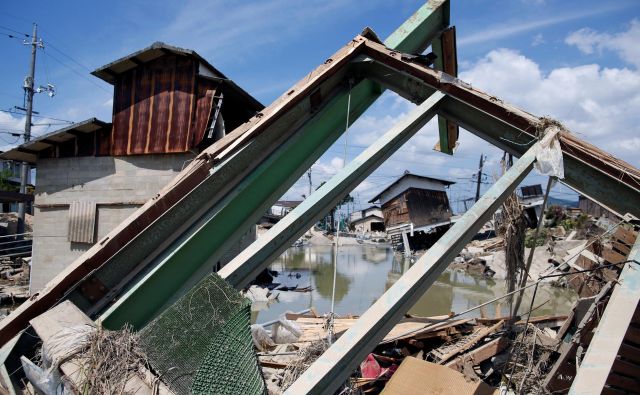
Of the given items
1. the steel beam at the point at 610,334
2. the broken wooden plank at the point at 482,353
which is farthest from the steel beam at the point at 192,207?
the broken wooden plank at the point at 482,353

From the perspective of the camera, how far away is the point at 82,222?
1134cm

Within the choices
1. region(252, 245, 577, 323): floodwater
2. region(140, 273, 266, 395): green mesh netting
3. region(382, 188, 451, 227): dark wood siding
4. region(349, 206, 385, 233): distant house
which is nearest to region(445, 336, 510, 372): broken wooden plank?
region(252, 245, 577, 323): floodwater

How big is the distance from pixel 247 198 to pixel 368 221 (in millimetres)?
53025

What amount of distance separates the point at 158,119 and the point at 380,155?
30.6ft

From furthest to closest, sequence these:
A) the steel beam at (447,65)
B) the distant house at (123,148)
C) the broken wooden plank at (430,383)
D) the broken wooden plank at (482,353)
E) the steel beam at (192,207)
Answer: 1. the distant house at (123,148)
2. the steel beam at (447,65)
3. the broken wooden plank at (482,353)
4. the broken wooden plank at (430,383)
5. the steel beam at (192,207)

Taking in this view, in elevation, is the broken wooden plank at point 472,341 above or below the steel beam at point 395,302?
below

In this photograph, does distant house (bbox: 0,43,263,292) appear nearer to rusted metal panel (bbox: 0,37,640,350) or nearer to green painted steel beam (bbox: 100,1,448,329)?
green painted steel beam (bbox: 100,1,448,329)

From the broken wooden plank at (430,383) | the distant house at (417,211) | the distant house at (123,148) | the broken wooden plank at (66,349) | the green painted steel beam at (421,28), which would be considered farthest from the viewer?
the distant house at (417,211)

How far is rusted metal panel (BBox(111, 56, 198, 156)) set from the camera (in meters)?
10.9

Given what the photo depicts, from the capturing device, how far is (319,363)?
1926 mm

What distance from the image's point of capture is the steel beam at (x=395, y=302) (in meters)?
1.91

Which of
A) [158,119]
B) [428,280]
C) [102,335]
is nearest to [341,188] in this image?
[428,280]

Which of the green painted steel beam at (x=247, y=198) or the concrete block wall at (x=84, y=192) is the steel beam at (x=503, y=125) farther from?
the concrete block wall at (x=84, y=192)

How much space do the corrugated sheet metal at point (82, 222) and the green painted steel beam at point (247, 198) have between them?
9.17 metres
